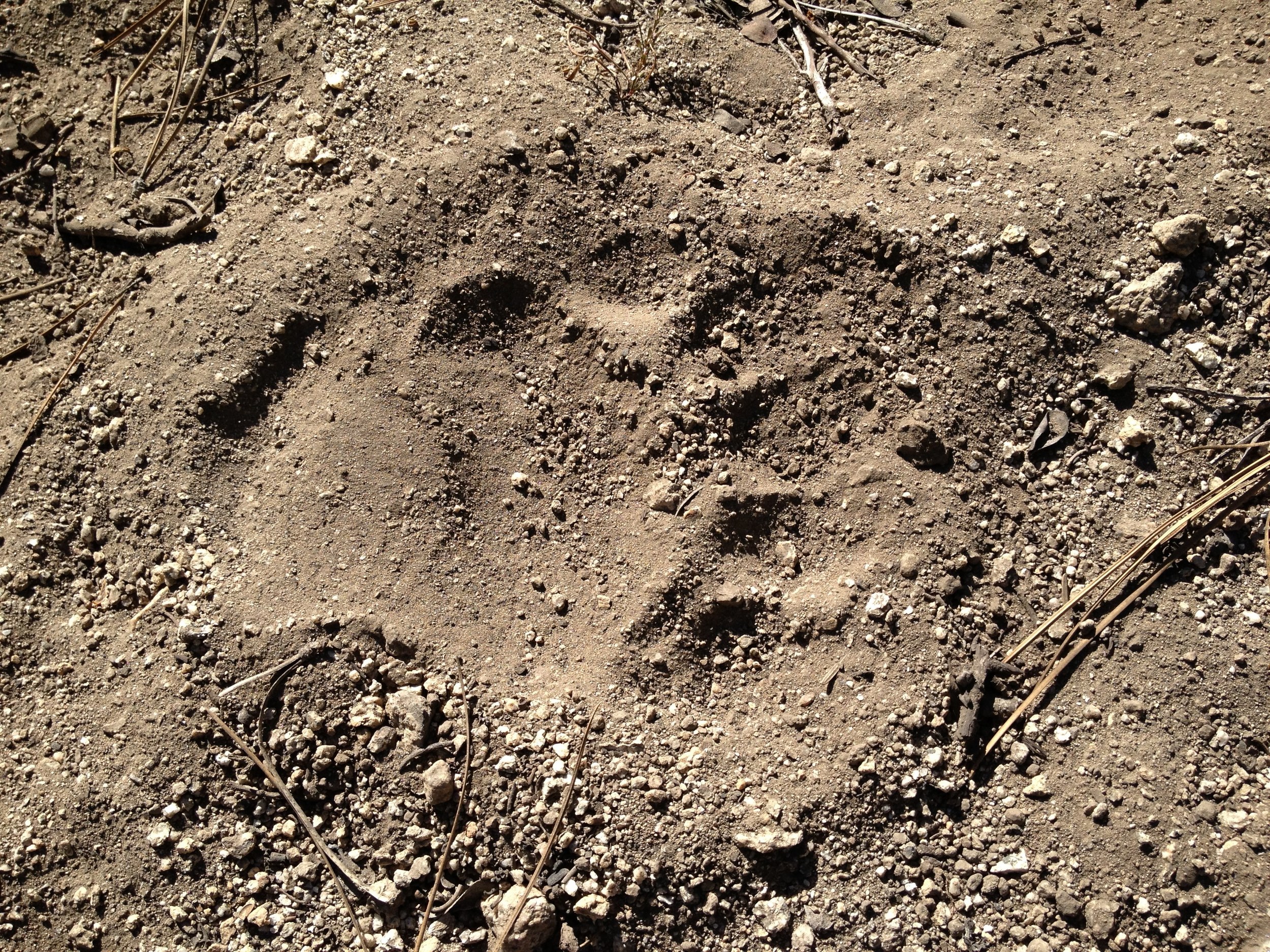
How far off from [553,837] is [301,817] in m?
0.62

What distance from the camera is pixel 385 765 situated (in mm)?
2107

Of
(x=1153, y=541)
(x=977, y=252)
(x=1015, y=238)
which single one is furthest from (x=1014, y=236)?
(x=1153, y=541)

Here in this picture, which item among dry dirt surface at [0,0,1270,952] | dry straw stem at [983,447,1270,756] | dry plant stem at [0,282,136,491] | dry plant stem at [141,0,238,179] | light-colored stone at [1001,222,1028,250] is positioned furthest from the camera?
dry plant stem at [141,0,238,179]

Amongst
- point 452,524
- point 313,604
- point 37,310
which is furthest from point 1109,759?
point 37,310

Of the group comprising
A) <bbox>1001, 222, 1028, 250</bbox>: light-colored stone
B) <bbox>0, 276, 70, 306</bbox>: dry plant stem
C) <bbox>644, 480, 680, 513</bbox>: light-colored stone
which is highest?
<bbox>0, 276, 70, 306</bbox>: dry plant stem

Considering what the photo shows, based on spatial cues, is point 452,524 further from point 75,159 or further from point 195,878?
point 75,159

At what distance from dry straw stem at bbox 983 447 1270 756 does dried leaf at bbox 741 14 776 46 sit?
184 centimetres

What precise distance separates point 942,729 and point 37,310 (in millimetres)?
2912

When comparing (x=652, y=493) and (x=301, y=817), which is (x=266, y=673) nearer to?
(x=301, y=817)

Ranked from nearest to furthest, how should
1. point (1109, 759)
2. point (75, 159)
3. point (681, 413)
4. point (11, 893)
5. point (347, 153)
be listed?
point (1109, 759) → point (11, 893) → point (681, 413) → point (347, 153) → point (75, 159)

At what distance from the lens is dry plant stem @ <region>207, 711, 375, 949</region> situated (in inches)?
81.4

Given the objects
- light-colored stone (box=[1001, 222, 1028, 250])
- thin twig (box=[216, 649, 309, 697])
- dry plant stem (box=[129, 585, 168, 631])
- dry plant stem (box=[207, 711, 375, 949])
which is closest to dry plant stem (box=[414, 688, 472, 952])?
dry plant stem (box=[207, 711, 375, 949])

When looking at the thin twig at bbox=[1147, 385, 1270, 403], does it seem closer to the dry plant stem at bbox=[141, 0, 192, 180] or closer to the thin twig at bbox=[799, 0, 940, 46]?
the thin twig at bbox=[799, 0, 940, 46]

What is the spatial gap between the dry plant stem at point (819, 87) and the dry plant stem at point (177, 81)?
1975 mm
